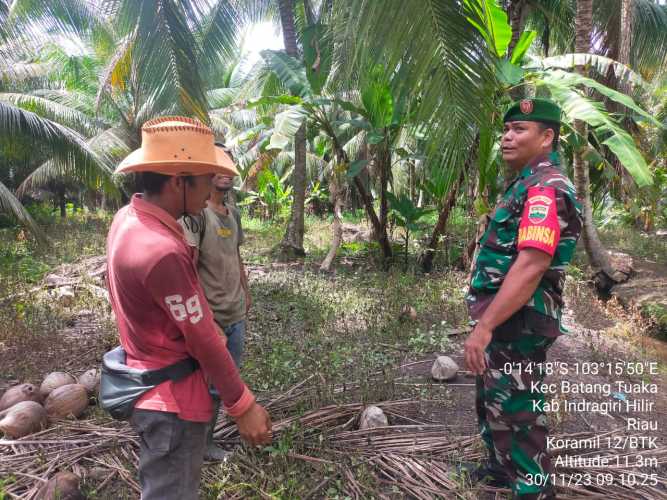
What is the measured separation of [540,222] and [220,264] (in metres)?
1.59

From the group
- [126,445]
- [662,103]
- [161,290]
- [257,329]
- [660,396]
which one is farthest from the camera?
[662,103]

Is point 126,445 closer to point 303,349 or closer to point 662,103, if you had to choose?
point 303,349

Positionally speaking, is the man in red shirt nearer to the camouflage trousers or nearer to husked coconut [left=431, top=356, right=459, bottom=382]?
the camouflage trousers

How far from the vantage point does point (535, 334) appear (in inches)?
72.1

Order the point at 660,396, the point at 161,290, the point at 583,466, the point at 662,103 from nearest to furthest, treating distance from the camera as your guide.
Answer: the point at 161,290, the point at 583,466, the point at 660,396, the point at 662,103

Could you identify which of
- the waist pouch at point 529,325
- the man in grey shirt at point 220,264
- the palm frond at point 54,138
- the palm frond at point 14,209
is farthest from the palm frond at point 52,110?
the waist pouch at point 529,325

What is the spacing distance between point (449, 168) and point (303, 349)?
6.62 ft

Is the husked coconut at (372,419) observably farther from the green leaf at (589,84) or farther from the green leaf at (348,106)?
the green leaf at (348,106)

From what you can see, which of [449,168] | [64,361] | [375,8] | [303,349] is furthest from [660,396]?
[64,361]

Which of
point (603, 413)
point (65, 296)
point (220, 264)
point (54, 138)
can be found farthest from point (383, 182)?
point (54, 138)

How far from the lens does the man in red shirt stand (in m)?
1.21

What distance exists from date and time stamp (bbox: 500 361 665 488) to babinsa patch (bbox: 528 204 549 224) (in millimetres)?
618

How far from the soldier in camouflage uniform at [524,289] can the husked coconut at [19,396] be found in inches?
109

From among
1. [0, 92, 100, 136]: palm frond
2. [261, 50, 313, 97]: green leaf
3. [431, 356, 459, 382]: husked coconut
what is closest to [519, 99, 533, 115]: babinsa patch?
[431, 356, 459, 382]: husked coconut
